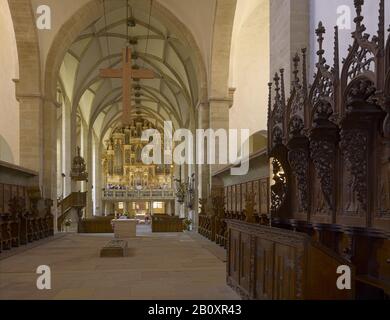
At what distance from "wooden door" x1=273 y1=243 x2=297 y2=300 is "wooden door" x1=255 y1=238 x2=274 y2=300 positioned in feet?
0.46

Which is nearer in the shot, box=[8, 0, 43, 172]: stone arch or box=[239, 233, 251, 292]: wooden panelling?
box=[239, 233, 251, 292]: wooden panelling

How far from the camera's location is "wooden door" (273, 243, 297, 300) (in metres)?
4.07

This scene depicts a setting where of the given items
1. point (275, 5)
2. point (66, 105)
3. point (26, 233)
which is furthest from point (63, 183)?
point (275, 5)

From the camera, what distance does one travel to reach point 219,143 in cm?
1638

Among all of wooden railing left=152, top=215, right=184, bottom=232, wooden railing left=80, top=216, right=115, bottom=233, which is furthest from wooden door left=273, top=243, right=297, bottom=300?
wooden railing left=152, top=215, right=184, bottom=232

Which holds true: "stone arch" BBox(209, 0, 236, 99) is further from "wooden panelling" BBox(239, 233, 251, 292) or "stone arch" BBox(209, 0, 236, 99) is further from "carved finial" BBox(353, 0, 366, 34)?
"carved finial" BBox(353, 0, 366, 34)

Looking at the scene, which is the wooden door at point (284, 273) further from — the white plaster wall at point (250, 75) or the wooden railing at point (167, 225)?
the wooden railing at point (167, 225)

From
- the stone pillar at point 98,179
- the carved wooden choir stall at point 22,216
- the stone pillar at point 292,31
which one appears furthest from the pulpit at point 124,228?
the stone pillar at point 98,179

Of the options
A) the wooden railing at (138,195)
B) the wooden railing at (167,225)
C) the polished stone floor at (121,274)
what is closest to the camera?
the polished stone floor at (121,274)

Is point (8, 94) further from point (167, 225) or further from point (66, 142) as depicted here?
point (167, 225)

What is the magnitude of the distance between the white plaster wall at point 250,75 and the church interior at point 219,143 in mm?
52

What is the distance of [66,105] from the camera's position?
23.8 meters

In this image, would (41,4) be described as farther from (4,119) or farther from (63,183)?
(63,183)

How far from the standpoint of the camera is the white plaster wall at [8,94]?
55.0 feet
